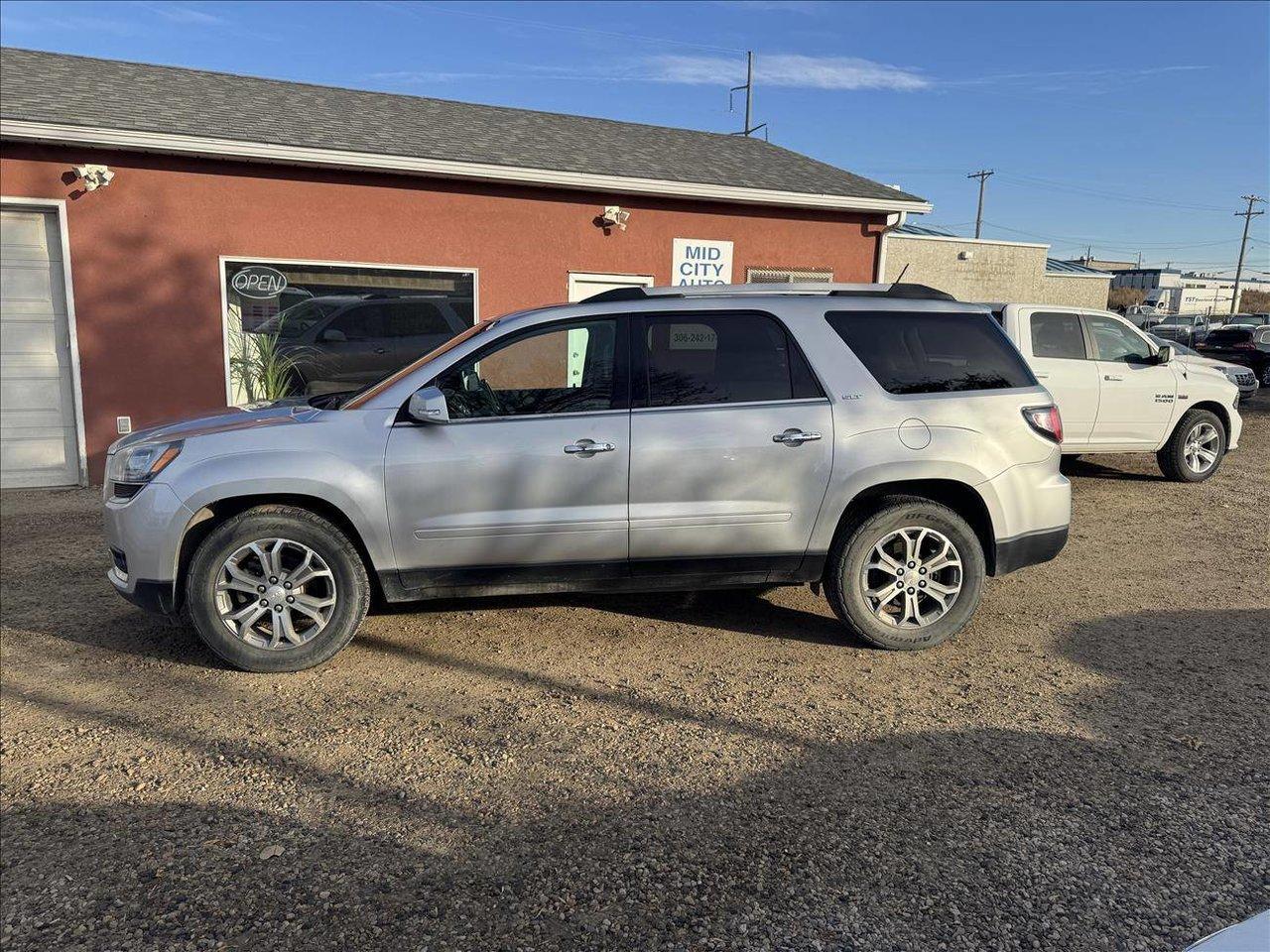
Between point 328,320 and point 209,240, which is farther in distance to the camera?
point 328,320

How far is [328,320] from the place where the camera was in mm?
10297

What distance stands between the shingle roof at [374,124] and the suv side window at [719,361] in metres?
6.61

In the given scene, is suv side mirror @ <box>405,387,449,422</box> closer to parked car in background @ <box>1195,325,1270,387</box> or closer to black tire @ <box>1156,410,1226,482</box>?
black tire @ <box>1156,410,1226,482</box>

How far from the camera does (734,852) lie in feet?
9.62

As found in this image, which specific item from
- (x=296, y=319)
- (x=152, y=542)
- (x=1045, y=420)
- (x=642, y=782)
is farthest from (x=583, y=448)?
(x=296, y=319)

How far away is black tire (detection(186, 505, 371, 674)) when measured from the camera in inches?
169

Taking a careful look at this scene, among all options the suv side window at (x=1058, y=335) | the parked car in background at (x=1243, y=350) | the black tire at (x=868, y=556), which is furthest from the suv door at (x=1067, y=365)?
the parked car in background at (x=1243, y=350)

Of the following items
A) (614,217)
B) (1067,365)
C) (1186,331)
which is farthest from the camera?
(1186,331)

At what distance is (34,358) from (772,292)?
8295mm

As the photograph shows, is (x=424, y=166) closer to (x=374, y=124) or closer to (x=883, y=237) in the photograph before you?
(x=374, y=124)

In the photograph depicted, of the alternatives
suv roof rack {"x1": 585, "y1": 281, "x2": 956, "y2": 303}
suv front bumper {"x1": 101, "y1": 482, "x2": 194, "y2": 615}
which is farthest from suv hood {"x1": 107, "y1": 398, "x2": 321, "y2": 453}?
suv roof rack {"x1": 585, "y1": 281, "x2": 956, "y2": 303}

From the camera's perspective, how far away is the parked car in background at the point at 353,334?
33.5 feet

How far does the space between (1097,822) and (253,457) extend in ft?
12.7

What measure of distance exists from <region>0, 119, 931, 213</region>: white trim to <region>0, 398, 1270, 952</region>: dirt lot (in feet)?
18.1
